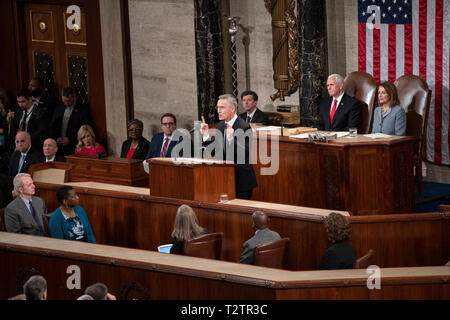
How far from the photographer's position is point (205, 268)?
636 cm

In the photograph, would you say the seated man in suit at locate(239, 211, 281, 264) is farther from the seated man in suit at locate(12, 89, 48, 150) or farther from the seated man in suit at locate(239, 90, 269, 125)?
the seated man in suit at locate(12, 89, 48, 150)

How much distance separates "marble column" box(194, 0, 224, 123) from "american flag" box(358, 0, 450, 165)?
196 cm

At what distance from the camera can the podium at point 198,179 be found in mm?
8148

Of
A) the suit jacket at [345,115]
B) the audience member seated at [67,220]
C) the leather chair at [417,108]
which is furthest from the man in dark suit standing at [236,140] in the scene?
the leather chair at [417,108]

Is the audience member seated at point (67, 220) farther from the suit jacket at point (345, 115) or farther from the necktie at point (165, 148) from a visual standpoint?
the suit jacket at point (345, 115)

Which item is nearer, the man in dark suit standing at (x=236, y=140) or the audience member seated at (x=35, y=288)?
the audience member seated at (x=35, y=288)

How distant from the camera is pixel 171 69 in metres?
12.8

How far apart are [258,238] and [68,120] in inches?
249

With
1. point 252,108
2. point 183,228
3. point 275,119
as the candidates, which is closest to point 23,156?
point 252,108

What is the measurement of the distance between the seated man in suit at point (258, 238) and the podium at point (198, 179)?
123cm

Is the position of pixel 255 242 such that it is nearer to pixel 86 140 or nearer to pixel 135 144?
pixel 135 144

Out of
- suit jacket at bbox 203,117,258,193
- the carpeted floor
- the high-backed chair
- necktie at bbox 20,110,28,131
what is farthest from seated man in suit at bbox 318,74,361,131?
necktie at bbox 20,110,28,131

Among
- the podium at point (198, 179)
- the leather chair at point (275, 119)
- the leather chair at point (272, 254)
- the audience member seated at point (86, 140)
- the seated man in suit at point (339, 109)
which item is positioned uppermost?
the seated man in suit at point (339, 109)

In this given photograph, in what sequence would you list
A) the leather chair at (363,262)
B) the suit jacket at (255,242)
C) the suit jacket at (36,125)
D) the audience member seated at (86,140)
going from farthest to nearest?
the suit jacket at (36,125) → the audience member seated at (86,140) → the suit jacket at (255,242) → the leather chair at (363,262)
